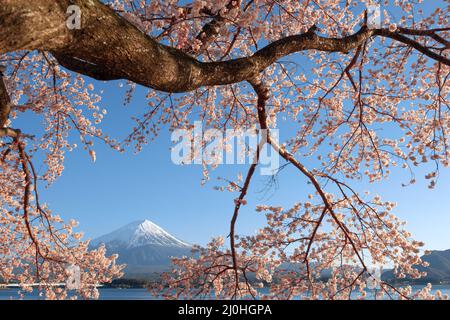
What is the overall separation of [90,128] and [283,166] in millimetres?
3502

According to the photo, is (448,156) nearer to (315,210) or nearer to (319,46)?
(315,210)

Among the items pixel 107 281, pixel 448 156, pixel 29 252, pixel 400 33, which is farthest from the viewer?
pixel 107 281

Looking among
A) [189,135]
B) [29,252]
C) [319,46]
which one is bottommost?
[29,252]

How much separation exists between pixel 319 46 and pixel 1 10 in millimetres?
2999
